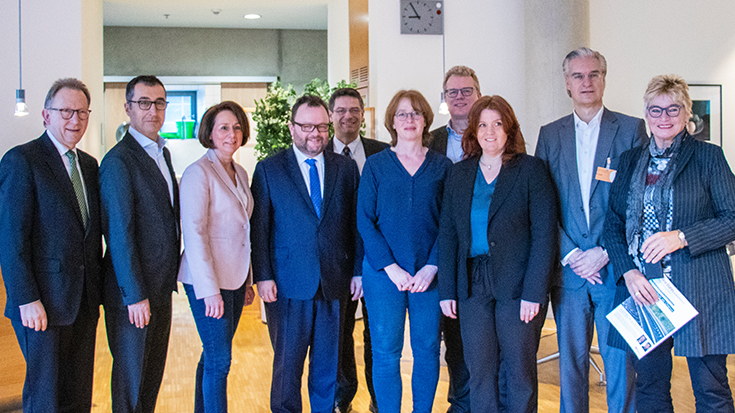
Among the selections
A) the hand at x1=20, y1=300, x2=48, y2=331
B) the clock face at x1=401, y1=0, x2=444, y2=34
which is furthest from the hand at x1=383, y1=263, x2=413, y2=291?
the clock face at x1=401, y1=0, x2=444, y2=34

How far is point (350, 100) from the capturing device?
353 cm

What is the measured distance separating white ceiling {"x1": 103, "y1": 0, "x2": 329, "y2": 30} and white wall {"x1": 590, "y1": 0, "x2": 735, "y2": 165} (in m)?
3.87

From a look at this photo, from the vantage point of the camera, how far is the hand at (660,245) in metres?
2.32

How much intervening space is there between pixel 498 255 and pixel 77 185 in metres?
1.82

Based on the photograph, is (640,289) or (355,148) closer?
(640,289)

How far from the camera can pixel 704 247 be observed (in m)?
2.29

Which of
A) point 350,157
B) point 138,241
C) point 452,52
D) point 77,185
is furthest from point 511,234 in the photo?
point 452,52

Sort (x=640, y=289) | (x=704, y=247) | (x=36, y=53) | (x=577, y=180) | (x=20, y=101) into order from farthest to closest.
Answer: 1. (x=36, y=53)
2. (x=20, y=101)
3. (x=577, y=180)
4. (x=640, y=289)
5. (x=704, y=247)

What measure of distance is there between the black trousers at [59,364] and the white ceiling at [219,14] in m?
6.25

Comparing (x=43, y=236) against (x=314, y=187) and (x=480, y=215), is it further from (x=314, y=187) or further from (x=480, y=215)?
(x=480, y=215)

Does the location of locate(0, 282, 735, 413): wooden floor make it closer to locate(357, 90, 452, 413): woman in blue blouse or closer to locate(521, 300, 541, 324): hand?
locate(357, 90, 452, 413): woman in blue blouse

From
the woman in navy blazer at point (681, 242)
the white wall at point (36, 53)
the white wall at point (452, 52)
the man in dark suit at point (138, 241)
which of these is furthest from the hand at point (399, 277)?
the white wall at point (36, 53)

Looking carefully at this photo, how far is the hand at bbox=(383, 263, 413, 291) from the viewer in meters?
2.67

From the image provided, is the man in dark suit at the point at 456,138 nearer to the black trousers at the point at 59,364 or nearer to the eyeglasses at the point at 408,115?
the eyeglasses at the point at 408,115
